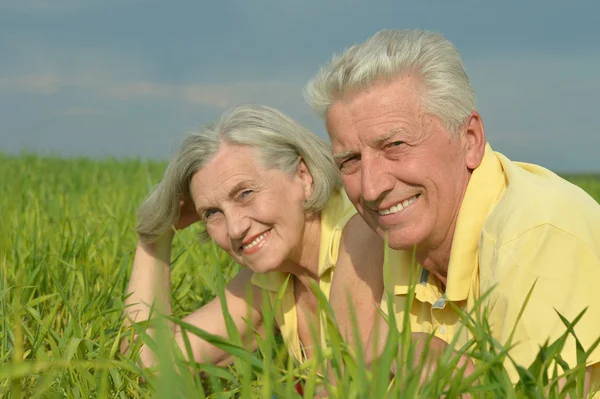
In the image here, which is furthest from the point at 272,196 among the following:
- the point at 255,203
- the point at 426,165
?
the point at 426,165

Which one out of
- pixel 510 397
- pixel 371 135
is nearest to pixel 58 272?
pixel 371 135

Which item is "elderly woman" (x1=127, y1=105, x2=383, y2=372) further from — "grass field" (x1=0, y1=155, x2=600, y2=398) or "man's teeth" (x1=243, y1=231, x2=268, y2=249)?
"grass field" (x1=0, y1=155, x2=600, y2=398)

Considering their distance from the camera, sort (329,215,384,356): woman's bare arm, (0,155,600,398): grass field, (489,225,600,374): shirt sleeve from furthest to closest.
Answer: (329,215,384,356): woman's bare arm
(489,225,600,374): shirt sleeve
(0,155,600,398): grass field

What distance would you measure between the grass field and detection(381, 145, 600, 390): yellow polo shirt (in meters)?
0.13

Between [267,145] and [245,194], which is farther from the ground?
[267,145]

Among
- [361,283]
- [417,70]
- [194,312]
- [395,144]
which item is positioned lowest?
[194,312]

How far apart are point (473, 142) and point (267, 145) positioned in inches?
33.9

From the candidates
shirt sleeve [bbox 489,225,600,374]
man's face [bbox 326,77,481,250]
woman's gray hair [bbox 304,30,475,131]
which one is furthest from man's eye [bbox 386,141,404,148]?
shirt sleeve [bbox 489,225,600,374]

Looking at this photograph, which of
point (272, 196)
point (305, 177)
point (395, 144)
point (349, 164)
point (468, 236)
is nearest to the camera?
point (468, 236)

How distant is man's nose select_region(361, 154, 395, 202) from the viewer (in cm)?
235

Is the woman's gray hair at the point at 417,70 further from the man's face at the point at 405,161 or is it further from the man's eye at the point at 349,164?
the man's eye at the point at 349,164

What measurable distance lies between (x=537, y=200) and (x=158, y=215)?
1.87 metres

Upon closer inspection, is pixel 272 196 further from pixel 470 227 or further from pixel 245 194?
pixel 470 227

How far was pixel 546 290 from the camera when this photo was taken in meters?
1.85
